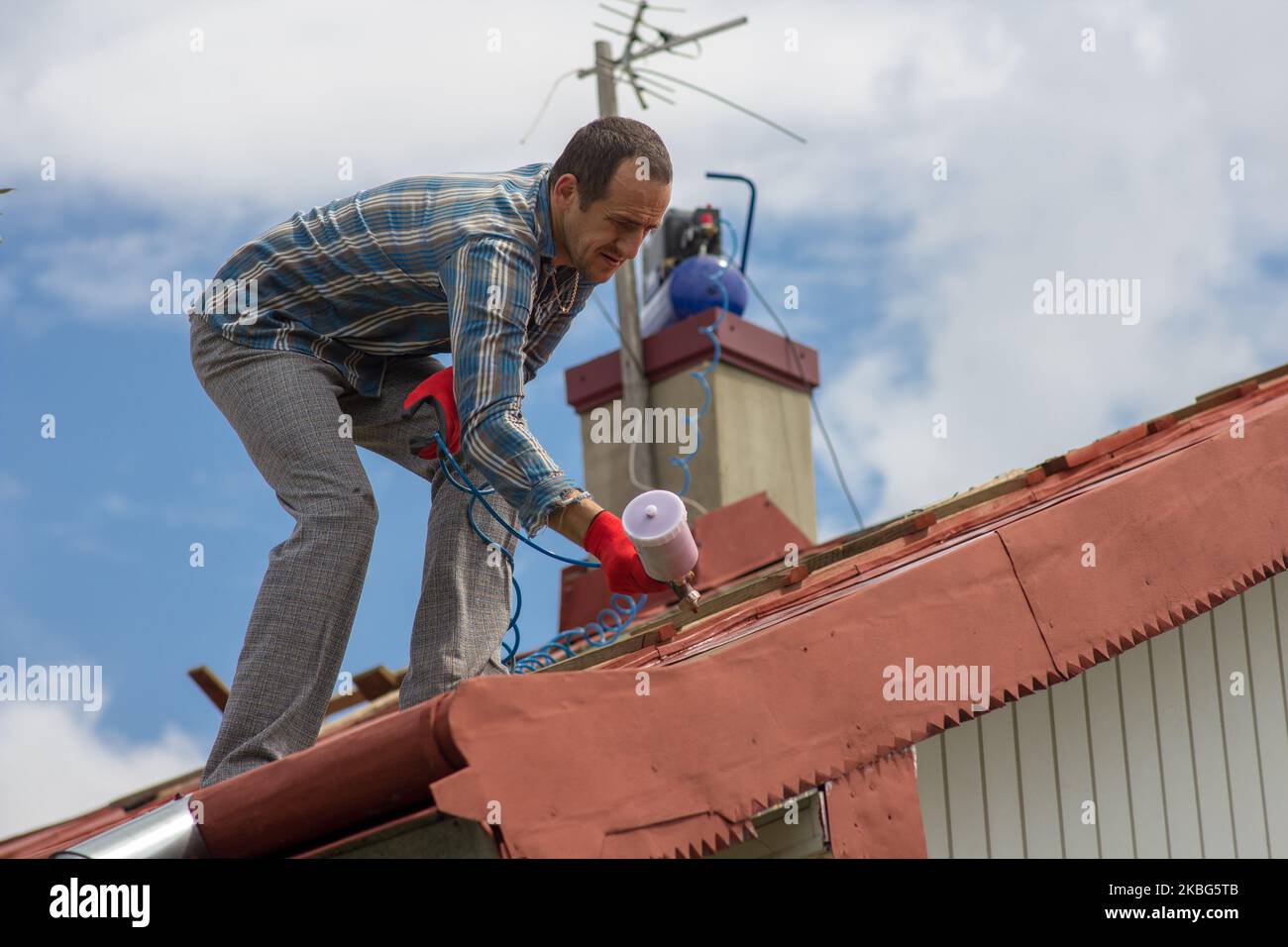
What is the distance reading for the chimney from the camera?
958 cm

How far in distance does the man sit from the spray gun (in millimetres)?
76

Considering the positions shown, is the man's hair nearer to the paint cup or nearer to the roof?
the paint cup

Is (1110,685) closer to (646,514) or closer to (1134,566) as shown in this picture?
(1134,566)

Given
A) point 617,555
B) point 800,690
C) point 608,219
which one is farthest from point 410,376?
point 800,690

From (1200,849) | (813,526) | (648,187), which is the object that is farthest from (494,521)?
(813,526)

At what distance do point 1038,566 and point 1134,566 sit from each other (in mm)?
306

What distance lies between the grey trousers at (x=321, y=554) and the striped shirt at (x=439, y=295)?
0.07m

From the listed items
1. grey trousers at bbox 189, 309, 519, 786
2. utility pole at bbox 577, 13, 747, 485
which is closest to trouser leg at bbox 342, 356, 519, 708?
grey trousers at bbox 189, 309, 519, 786

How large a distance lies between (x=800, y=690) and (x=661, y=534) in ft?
1.18

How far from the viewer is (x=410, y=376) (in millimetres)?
3588

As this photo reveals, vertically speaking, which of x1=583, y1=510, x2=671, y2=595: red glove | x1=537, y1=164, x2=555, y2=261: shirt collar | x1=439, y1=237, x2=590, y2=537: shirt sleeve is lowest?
x1=583, y1=510, x2=671, y2=595: red glove

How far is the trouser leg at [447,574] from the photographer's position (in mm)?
3307

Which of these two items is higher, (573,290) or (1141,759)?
(573,290)

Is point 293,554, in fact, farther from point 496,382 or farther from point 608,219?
point 608,219
